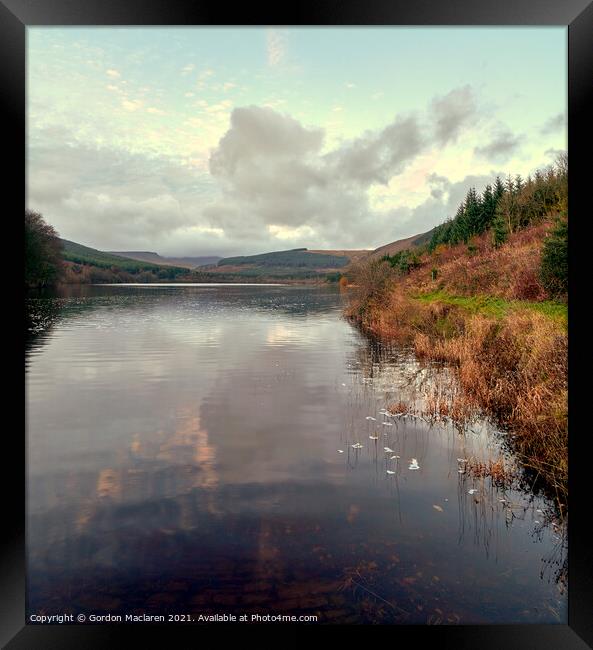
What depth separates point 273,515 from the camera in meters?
7.93

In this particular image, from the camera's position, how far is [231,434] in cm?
1261

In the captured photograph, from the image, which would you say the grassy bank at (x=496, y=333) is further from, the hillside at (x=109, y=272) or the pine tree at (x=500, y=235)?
the hillside at (x=109, y=272)

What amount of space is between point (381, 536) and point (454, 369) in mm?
13135

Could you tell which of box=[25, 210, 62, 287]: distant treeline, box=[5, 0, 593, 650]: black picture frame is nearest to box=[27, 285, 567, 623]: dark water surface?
box=[5, 0, 593, 650]: black picture frame

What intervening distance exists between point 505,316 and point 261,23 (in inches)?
727

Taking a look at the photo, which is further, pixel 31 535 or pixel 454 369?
pixel 454 369

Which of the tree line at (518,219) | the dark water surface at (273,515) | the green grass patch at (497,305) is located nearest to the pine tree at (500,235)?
the tree line at (518,219)

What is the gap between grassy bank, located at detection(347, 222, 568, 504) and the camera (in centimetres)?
1095

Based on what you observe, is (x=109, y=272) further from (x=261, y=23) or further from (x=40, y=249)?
(x=261, y=23)
